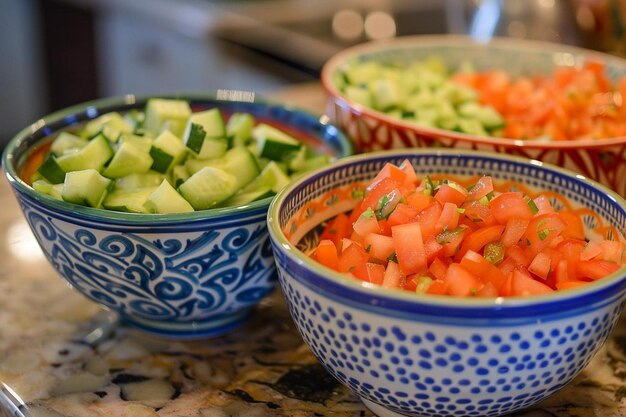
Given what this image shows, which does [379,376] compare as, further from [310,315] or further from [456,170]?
[456,170]

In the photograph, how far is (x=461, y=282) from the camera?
2.40 feet

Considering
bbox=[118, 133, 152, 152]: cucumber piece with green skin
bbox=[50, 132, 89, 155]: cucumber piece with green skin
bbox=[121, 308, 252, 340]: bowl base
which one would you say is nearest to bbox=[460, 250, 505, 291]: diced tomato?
bbox=[121, 308, 252, 340]: bowl base

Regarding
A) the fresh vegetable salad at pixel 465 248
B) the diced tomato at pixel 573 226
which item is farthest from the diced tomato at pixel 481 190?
the diced tomato at pixel 573 226

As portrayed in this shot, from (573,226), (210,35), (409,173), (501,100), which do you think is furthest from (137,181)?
(210,35)

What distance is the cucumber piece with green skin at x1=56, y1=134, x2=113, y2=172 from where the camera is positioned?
3.18 ft

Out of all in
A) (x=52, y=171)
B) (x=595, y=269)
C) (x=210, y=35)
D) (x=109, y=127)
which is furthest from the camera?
(x=210, y=35)

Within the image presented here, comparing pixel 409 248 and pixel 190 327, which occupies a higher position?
pixel 409 248

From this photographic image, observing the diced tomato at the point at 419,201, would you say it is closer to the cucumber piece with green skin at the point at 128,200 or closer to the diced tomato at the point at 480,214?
the diced tomato at the point at 480,214

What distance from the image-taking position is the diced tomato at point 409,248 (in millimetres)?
781

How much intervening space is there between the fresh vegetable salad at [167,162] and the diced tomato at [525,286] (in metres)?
0.34

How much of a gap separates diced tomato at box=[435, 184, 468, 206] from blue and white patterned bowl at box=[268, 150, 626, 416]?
0.65 ft

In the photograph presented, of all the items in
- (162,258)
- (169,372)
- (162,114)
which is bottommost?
(169,372)

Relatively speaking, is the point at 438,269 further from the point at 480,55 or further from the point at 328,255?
the point at 480,55

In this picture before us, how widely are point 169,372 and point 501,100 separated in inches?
31.3
